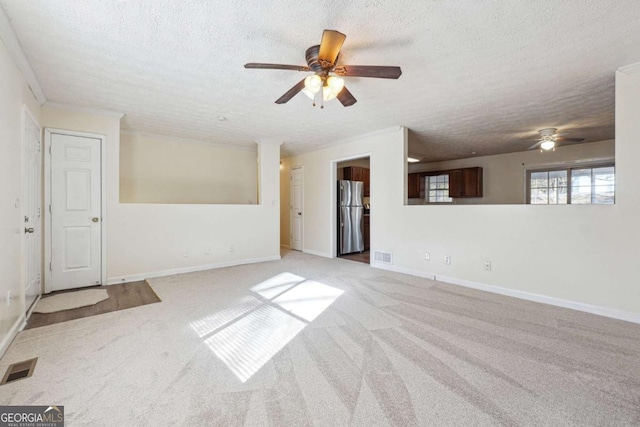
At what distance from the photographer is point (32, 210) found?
3.00 metres

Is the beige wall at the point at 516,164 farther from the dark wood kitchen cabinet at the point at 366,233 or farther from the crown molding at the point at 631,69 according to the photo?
the crown molding at the point at 631,69

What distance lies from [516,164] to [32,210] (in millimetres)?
8658

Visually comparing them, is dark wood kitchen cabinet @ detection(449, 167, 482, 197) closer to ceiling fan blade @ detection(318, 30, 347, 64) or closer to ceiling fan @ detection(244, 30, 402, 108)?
ceiling fan @ detection(244, 30, 402, 108)

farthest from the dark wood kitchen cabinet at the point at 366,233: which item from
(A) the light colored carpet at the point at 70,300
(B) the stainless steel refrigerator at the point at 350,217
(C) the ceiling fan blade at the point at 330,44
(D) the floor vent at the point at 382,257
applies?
(A) the light colored carpet at the point at 70,300

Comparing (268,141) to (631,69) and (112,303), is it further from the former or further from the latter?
(631,69)

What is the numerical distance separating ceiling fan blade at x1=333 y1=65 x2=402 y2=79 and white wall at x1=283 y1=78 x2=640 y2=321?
2412mm

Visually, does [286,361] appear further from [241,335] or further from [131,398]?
[131,398]

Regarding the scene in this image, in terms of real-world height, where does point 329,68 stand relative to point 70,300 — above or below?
above

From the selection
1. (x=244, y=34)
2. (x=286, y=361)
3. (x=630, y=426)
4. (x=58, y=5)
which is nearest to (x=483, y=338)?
(x=630, y=426)

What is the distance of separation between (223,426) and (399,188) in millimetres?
3985

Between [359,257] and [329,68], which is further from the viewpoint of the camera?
[359,257]

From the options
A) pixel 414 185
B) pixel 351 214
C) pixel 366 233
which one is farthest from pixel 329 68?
pixel 414 185

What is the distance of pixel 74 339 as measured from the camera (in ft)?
7.52

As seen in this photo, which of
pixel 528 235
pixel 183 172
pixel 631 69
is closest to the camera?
pixel 631 69
